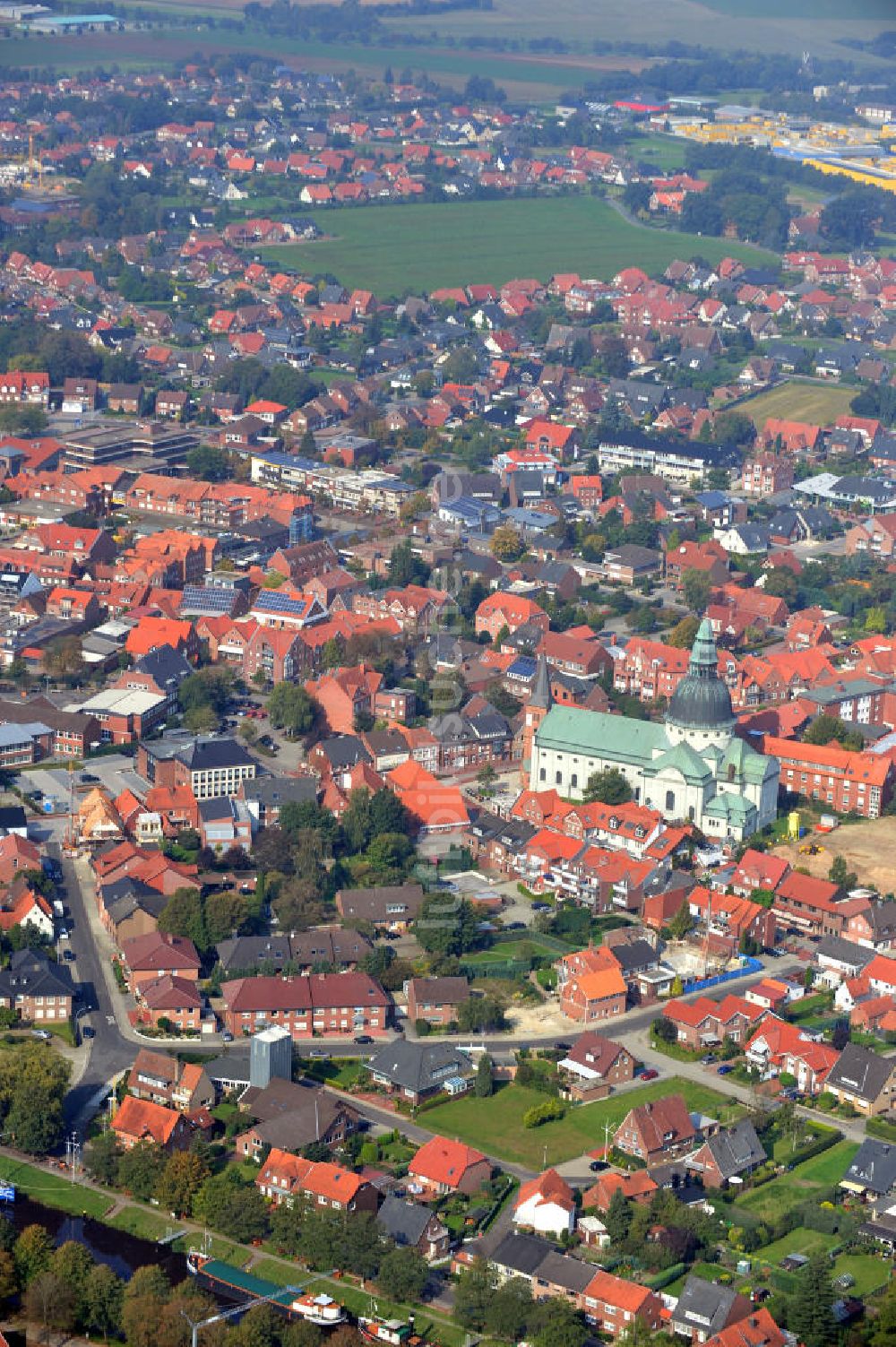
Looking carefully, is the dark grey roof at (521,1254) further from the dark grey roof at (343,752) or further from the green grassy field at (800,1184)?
the dark grey roof at (343,752)

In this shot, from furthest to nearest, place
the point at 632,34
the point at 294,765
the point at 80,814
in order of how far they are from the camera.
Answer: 1. the point at 632,34
2. the point at 294,765
3. the point at 80,814

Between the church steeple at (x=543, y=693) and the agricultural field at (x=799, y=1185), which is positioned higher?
the church steeple at (x=543, y=693)

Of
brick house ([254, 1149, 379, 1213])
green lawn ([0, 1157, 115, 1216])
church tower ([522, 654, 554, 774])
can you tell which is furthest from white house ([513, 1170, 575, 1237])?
church tower ([522, 654, 554, 774])

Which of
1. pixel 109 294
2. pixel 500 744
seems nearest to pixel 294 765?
pixel 500 744

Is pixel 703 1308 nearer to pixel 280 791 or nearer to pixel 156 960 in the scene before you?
pixel 156 960

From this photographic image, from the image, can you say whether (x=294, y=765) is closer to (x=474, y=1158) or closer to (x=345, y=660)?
(x=345, y=660)

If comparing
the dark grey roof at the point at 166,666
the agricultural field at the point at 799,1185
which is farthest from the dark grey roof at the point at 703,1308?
the dark grey roof at the point at 166,666

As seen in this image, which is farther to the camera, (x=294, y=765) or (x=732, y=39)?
(x=732, y=39)
